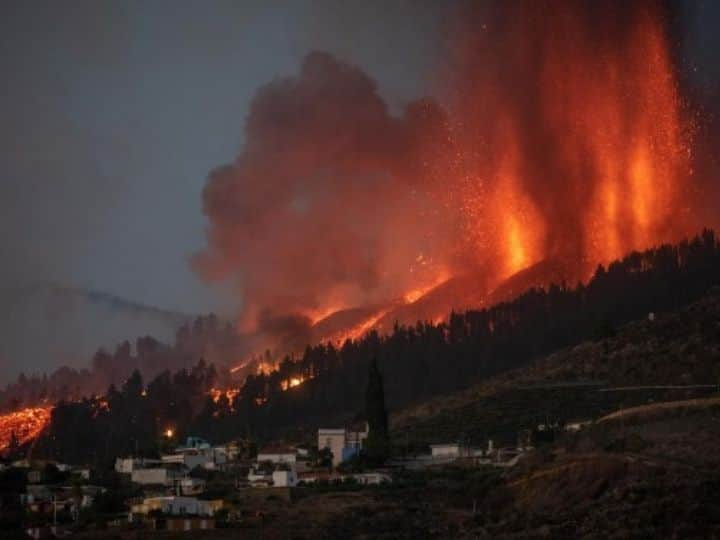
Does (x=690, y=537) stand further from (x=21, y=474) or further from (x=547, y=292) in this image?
(x=547, y=292)

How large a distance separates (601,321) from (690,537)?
3551 inches

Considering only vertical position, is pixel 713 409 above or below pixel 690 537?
above

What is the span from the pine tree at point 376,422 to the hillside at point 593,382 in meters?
5.49


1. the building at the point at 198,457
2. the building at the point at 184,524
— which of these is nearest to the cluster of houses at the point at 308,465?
the building at the point at 198,457

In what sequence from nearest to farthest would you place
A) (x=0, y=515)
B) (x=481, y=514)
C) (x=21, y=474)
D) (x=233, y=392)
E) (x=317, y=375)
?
(x=481, y=514)
(x=0, y=515)
(x=21, y=474)
(x=317, y=375)
(x=233, y=392)

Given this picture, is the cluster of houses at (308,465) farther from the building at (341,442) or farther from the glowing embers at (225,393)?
the glowing embers at (225,393)

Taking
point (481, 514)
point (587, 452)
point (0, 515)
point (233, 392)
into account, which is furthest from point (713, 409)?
point (233, 392)

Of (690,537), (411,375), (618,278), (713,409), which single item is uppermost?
(618,278)

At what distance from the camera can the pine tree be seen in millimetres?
93500

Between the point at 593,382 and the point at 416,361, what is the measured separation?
38.5m

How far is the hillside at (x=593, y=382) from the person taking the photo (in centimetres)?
9931

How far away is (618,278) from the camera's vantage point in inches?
5827

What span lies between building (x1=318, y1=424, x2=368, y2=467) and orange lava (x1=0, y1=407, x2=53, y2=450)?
70142 mm

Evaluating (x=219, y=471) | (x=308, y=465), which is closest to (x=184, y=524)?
(x=308, y=465)
